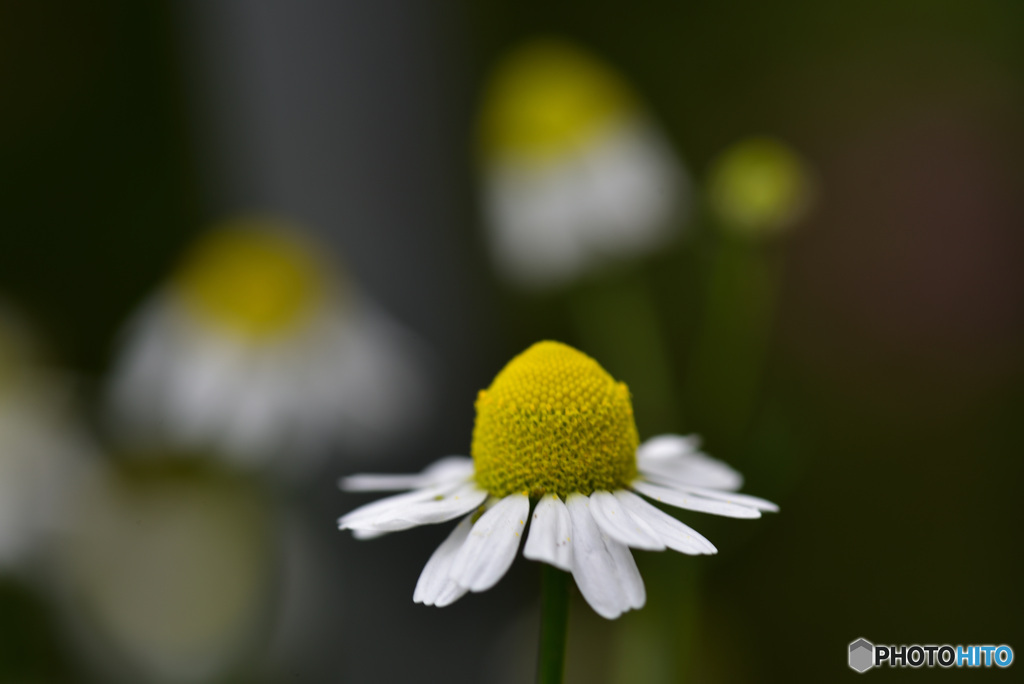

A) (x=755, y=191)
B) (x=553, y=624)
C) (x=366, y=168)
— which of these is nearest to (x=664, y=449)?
(x=553, y=624)

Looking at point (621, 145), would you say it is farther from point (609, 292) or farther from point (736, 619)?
point (736, 619)

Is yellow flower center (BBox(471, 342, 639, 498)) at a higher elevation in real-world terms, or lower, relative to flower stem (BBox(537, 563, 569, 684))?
higher

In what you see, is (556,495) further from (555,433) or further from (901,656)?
(901,656)

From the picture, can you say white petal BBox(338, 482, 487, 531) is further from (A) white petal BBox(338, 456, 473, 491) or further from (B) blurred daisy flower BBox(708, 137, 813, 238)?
(B) blurred daisy flower BBox(708, 137, 813, 238)

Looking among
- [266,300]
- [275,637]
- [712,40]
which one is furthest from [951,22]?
[275,637]

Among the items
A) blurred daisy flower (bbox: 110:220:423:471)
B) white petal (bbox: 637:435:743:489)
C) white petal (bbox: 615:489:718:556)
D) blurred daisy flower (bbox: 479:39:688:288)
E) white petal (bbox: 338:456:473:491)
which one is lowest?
white petal (bbox: 615:489:718:556)

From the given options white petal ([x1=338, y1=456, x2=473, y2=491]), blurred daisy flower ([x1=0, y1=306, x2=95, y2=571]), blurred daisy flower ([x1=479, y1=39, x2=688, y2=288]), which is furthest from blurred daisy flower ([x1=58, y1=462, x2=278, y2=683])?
white petal ([x1=338, y1=456, x2=473, y2=491])
